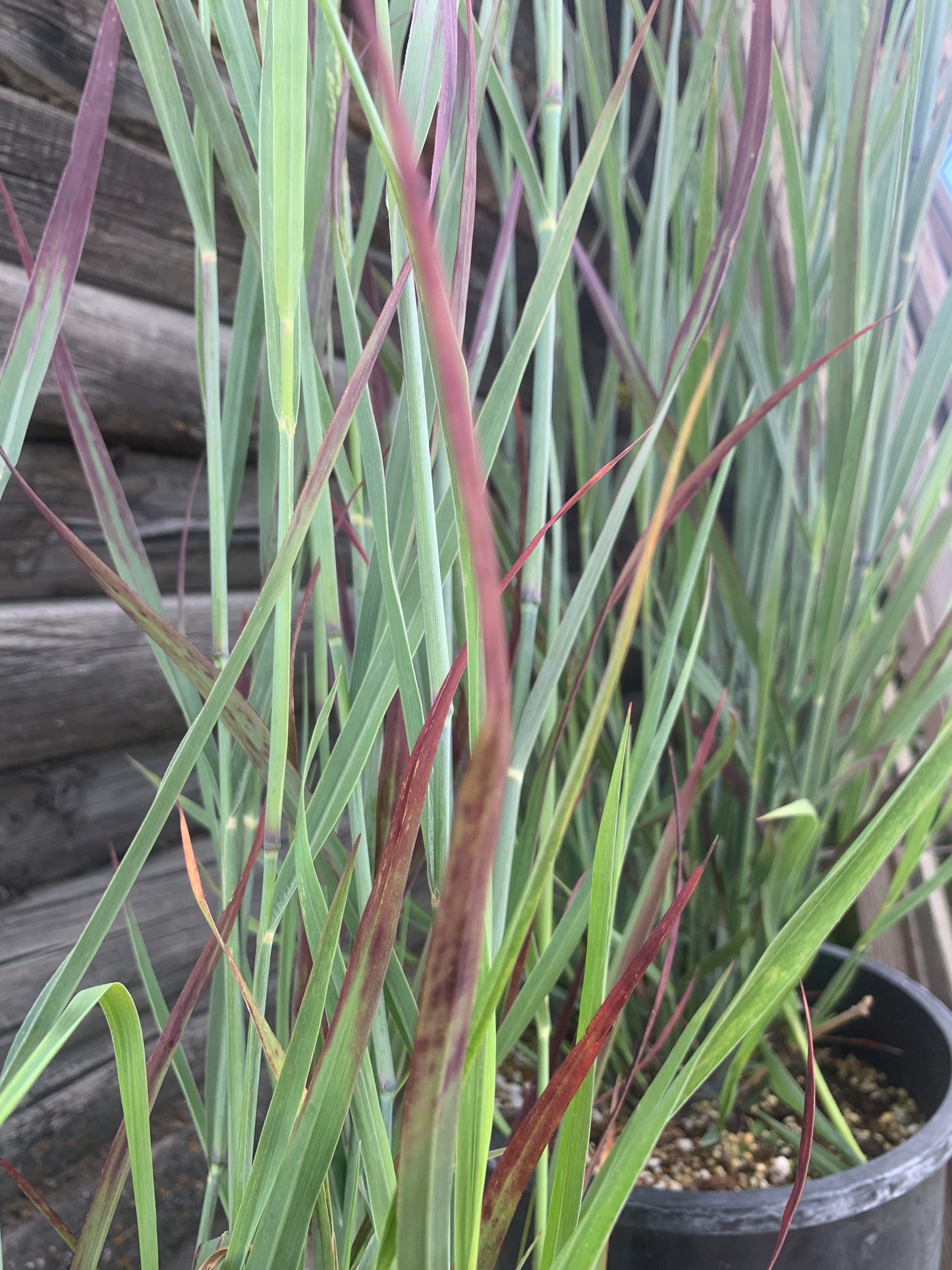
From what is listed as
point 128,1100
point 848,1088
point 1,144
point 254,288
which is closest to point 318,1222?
point 128,1100

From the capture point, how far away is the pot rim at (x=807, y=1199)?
0.42 metres

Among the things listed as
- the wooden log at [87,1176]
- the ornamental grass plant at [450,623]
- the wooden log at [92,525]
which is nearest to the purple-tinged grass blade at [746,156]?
the ornamental grass plant at [450,623]

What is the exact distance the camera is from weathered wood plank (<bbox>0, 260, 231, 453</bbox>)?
0.58m

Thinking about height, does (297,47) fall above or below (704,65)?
below

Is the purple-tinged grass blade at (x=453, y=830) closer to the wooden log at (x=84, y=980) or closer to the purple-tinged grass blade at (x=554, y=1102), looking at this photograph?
the purple-tinged grass blade at (x=554, y=1102)

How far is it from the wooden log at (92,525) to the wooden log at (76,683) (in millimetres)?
20

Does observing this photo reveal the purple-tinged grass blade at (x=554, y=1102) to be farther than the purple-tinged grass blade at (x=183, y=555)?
No

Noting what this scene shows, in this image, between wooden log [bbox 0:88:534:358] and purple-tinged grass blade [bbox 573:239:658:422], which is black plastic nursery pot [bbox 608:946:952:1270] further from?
wooden log [bbox 0:88:534:358]

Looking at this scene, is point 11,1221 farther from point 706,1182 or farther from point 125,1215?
point 706,1182

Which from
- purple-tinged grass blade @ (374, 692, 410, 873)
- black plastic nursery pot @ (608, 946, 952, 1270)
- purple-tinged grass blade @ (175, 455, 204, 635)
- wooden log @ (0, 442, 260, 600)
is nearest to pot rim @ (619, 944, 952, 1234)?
black plastic nursery pot @ (608, 946, 952, 1270)

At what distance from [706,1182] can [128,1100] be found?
48cm

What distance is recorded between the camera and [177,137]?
258 millimetres

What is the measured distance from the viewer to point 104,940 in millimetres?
500

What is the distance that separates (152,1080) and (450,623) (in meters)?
0.20
